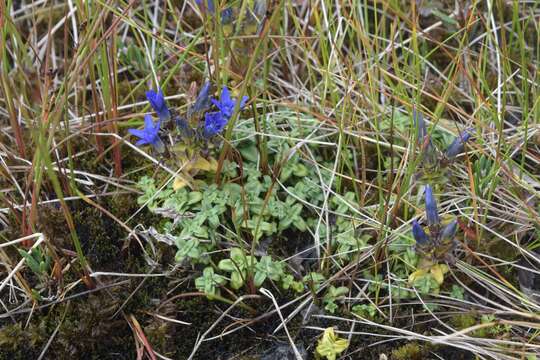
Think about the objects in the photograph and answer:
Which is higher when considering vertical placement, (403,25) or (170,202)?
(403,25)

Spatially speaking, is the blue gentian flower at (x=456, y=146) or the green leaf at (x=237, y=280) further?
the blue gentian flower at (x=456, y=146)

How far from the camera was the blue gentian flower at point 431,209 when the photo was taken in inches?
74.8

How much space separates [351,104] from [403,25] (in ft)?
2.23

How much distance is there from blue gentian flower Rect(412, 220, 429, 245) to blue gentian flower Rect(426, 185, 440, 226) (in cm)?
5

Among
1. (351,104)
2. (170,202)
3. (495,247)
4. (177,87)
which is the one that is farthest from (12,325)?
(495,247)

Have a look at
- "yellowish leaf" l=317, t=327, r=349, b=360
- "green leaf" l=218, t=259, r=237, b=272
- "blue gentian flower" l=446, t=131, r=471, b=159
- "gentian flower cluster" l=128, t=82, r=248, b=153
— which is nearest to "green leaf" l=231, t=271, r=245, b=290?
"green leaf" l=218, t=259, r=237, b=272

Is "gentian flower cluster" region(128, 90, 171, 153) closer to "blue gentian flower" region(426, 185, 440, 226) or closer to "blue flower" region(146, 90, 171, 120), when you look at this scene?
"blue flower" region(146, 90, 171, 120)

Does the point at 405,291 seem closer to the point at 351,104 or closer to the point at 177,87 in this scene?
the point at 351,104

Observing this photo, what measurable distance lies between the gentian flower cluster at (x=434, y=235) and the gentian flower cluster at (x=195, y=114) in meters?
0.66

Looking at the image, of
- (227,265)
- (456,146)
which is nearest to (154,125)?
(227,265)

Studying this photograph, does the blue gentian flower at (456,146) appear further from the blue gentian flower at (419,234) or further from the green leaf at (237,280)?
the green leaf at (237,280)

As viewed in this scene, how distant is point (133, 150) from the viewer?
2.32 meters

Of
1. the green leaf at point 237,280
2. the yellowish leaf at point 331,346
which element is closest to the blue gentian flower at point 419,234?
the yellowish leaf at point 331,346

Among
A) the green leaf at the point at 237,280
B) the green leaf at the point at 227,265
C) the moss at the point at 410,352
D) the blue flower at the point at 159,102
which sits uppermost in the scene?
the blue flower at the point at 159,102
